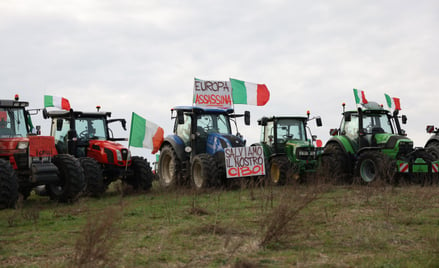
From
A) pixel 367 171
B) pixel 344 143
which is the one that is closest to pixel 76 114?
pixel 344 143

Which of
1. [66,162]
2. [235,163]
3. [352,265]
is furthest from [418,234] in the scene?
[66,162]

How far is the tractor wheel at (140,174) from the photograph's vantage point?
13547 mm

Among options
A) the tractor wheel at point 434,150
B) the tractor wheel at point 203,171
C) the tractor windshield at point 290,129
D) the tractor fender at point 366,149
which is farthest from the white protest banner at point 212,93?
the tractor wheel at point 434,150

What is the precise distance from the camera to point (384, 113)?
15.4 meters

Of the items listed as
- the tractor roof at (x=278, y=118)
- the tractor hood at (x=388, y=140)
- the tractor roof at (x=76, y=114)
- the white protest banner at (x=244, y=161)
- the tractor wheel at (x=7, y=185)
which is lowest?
the tractor wheel at (x=7, y=185)

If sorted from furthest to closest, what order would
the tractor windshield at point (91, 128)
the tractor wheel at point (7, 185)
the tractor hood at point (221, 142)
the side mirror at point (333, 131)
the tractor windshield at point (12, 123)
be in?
1. the side mirror at point (333, 131)
2. the tractor windshield at point (91, 128)
3. the tractor hood at point (221, 142)
4. the tractor windshield at point (12, 123)
5. the tractor wheel at point (7, 185)

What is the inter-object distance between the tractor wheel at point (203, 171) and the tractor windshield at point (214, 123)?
47.2 inches

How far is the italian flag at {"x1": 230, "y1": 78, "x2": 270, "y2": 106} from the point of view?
15.0m

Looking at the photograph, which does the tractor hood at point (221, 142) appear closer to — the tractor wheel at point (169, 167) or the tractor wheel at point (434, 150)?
the tractor wheel at point (169, 167)

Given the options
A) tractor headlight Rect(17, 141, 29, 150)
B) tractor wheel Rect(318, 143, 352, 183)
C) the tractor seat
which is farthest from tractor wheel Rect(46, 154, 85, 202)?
the tractor seat

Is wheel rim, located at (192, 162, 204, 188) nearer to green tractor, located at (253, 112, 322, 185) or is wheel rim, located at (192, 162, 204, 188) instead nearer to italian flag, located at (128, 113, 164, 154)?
italian flag, located at (128, 113, 164, 154)

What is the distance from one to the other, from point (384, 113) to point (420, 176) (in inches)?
86.4

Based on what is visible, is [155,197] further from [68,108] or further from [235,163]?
[68,108]

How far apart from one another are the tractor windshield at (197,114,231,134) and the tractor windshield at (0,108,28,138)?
467 cm
